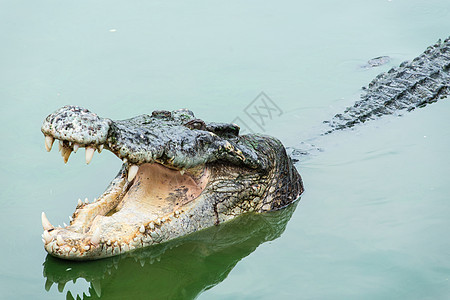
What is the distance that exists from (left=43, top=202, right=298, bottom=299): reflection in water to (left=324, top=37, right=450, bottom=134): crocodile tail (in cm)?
213

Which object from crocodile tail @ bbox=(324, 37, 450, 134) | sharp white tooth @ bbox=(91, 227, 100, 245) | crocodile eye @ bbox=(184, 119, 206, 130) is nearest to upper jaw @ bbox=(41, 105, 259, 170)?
crocodile eye @ bbox=(184, 119, 206, 130)

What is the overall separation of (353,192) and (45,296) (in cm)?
290

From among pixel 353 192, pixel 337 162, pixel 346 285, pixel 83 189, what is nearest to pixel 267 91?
pixel 337 162

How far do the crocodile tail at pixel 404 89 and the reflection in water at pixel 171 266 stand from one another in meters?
2.13

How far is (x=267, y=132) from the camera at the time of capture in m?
7.42

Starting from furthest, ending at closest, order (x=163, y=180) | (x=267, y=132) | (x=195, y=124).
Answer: (x=267, y=132)
(x=163, y=180)
(x=195, y=124)

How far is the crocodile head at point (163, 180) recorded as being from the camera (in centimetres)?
472

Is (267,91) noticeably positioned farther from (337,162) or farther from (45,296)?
(45,296)

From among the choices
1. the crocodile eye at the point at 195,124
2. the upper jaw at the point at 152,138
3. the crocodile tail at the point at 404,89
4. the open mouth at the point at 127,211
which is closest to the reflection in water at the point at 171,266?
the open mouth at the point at 127,211

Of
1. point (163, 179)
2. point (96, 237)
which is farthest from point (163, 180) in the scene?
point (96, 237)

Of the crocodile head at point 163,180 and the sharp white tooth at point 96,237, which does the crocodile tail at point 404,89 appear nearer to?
the crocodile head at point 163,180

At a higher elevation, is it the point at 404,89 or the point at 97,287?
the point at 404,89

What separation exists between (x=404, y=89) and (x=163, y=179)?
149 inches

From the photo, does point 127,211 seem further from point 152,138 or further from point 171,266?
point 152,138
